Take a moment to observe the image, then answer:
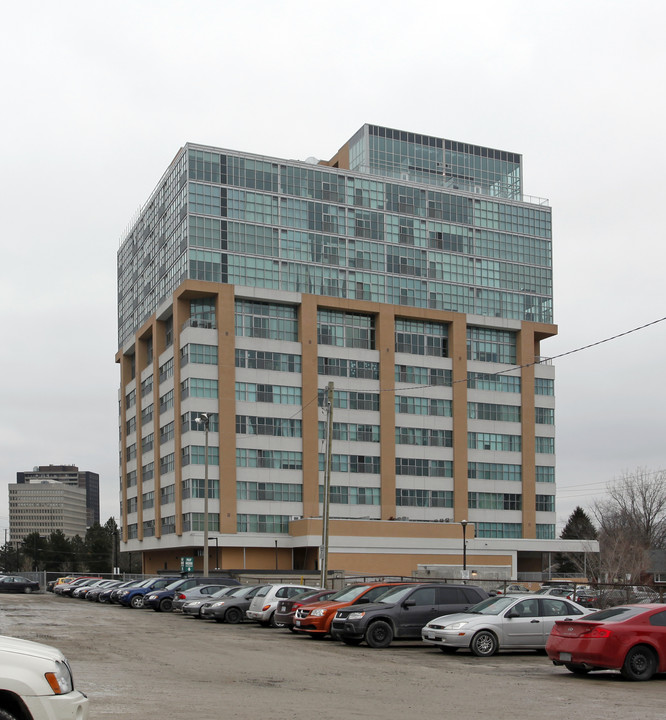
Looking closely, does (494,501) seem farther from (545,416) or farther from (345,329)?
(345,329)

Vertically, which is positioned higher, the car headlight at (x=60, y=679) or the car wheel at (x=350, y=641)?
the car headlight at (x=60, y=679)

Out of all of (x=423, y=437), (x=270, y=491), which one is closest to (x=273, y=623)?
(x=270, y=491)

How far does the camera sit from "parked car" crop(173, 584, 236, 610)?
38.9 metres

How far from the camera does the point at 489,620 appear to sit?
72.9 feet

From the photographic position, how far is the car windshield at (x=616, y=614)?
57.4 ft

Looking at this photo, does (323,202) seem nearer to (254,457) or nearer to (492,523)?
(254,457)

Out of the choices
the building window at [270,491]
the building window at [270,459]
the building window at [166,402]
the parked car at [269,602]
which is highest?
the building window at [166,402]

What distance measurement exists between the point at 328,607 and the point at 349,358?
2295 inches

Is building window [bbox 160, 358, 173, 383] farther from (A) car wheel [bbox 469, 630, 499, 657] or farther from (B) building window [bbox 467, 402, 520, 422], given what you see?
(A) car wheel [bbox 469, 630, 499, 657]

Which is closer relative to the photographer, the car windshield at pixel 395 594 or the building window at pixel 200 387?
the car windshield at pixel 395 594

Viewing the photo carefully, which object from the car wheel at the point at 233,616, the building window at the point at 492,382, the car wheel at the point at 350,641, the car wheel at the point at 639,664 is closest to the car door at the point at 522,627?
the car wheel at the point at 350,641

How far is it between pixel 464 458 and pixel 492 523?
249 inches

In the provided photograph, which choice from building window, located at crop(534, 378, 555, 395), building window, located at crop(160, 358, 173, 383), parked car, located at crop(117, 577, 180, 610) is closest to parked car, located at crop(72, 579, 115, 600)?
parked car, located at crop(117, 577, 180, 610)

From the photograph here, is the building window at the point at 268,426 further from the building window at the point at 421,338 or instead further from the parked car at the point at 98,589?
the parked car at the point at 98,589
